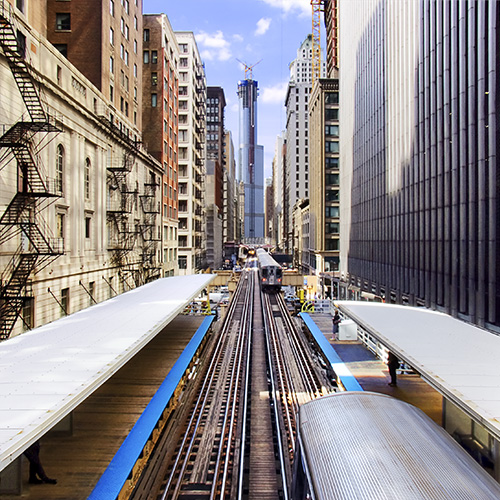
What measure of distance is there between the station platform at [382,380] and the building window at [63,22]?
106 feet

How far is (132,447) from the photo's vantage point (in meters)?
9.98

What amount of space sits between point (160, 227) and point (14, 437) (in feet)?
142

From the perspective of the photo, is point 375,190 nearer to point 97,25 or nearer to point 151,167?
point 151,167

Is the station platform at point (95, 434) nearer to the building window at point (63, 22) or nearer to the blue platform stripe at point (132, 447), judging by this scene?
the blue platform stripe at point (132, 447)

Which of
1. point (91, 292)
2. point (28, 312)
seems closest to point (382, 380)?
point (28, 312)

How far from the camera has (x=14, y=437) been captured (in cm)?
618

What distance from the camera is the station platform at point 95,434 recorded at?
31.1 feet

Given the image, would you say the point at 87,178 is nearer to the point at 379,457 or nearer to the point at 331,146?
the point at 379,457

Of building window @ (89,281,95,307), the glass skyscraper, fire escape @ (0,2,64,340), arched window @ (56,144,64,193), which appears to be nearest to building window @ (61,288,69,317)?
building window @ (89,281,95,307)

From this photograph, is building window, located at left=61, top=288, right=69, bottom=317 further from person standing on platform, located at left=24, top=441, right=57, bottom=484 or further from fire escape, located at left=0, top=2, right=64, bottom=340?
person standing on platform, located at left=24, top=441, right=57, bottom=484

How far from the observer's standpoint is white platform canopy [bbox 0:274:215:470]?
22.1 feet

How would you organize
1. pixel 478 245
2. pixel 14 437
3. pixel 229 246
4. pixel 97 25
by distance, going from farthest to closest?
1. pixel 229 246
2. pixel 97 25
3. pixel 478 245
4. pixel 14 437

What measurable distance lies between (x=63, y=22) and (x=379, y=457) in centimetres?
3835

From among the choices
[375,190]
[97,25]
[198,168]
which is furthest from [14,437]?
[198,168]
